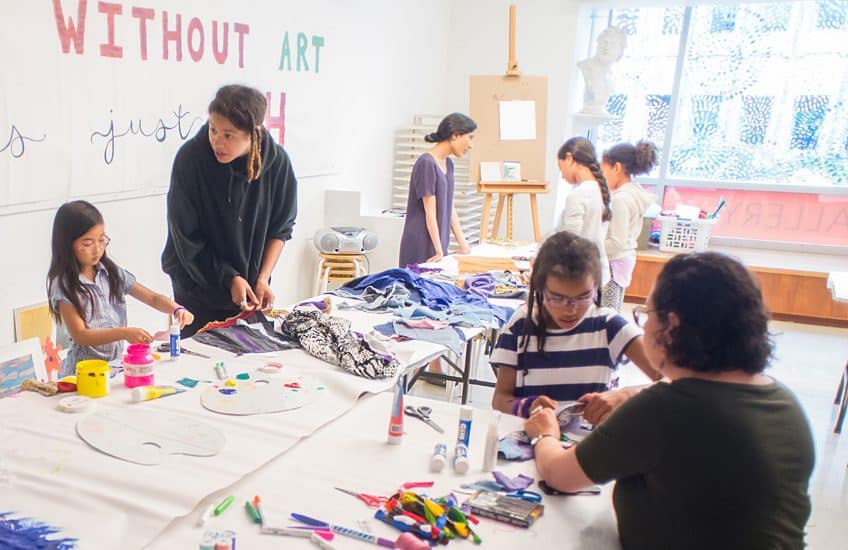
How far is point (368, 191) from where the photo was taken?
554cm

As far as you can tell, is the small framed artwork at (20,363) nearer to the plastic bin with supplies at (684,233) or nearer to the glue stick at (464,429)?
the glue stick at (464,429)

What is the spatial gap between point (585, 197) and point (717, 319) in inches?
87.5

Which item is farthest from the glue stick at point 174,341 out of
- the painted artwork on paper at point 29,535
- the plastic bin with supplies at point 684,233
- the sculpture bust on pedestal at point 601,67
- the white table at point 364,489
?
the plastic bin with supplies at point 684,233

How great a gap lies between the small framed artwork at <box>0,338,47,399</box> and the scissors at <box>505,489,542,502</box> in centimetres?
188

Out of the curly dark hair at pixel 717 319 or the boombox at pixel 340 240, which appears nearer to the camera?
the curly dark hair at pixel 717 319

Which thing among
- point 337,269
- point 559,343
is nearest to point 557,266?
point 559,343

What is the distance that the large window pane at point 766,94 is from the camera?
6.13 meters

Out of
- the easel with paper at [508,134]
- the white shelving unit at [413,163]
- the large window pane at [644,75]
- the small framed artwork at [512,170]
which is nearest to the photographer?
the easel with paper at [508,134]

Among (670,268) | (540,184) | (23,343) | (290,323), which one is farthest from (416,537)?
(540,184)

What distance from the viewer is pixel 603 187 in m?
3.51

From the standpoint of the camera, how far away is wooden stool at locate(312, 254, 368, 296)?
4.69 m

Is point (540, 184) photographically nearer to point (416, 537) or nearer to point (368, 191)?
point (368, 191)

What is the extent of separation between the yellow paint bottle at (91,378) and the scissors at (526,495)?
106 cm

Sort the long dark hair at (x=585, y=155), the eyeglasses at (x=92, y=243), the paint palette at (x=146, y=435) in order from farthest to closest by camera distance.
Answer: the long dark hair at (x=585, y=155) → the eyeglasses at (x=92, y=243) → the paint palette at (x=146, y=435)
